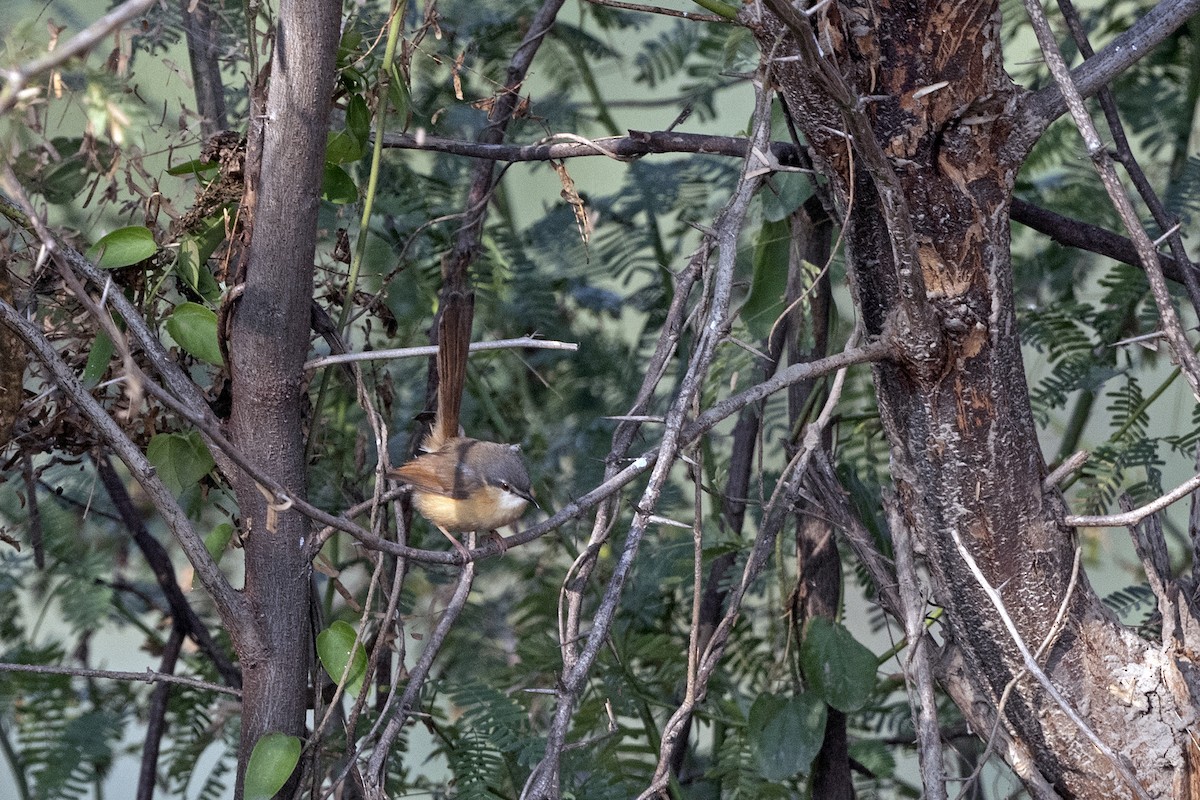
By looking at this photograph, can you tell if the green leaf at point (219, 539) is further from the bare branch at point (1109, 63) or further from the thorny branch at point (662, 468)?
the bare branch at point (1109, 63)

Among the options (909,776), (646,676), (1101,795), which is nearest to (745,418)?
(646,676)

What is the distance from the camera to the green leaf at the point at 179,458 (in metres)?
1.50

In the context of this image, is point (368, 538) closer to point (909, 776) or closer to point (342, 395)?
point (342, 395)

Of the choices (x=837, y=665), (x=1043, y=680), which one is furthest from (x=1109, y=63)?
(x=837, y=665)

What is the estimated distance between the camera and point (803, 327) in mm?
2254

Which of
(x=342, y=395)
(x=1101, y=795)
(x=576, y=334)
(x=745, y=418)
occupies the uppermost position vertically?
(x=576, y=334)

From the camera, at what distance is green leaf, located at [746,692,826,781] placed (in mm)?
1849

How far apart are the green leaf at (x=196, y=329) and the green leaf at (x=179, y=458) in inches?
5.6

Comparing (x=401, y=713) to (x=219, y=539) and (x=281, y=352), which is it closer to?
(x=219, y=539)

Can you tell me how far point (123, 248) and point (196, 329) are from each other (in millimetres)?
159

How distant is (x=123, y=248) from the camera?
4.79 ft

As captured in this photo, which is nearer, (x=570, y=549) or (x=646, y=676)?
(x=570, y=549)

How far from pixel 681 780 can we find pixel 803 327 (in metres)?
1.02

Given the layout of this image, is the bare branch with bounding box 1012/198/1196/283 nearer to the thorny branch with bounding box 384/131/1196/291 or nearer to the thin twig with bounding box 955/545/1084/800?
the thorny branch with bounding box 384/131/1196/291
